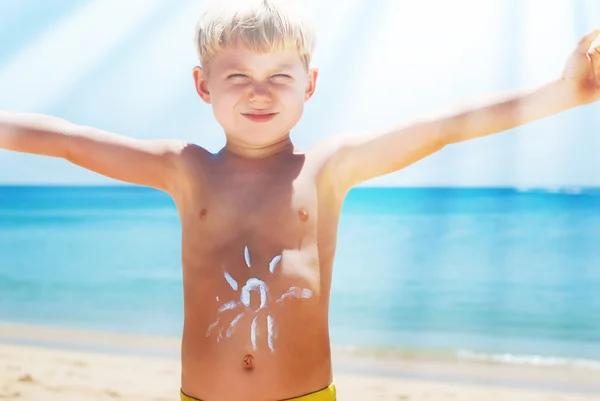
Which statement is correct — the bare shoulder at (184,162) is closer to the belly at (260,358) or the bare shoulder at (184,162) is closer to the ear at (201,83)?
the ear at (201,83)

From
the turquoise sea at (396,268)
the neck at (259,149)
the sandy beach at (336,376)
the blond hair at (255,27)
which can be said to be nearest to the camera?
the blond hair at (255,27)

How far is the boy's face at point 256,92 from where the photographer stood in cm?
129

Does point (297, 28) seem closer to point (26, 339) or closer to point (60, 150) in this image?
point (60, 150)

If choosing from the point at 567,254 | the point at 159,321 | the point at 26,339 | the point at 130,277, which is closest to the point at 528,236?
the point at 567,254

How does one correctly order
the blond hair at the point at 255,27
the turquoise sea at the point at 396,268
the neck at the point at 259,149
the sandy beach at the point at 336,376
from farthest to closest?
1. the turquoise sea at the point at 396,268
2. the sandy beach at the point at 336,376
3. the neck at the point at 259,149
4. the blond hair at the point at 255,27

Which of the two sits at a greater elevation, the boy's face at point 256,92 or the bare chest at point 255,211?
the boy's face at point 256,92

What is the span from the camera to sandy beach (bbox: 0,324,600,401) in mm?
2969

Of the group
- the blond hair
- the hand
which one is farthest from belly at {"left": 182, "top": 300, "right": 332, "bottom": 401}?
the hand

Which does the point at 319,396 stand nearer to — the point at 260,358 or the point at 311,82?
the point at 260,358

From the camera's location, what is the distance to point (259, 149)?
1382 mm

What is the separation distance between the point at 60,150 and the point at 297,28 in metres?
0.54

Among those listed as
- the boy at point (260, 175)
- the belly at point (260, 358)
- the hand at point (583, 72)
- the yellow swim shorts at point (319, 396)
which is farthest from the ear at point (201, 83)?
the hand at point (583, 72)

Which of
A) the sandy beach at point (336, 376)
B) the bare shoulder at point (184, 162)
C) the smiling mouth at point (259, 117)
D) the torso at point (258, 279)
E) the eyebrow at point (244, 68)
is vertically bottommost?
the sandy beach at point (336, 376)

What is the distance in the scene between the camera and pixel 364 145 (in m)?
1.38
